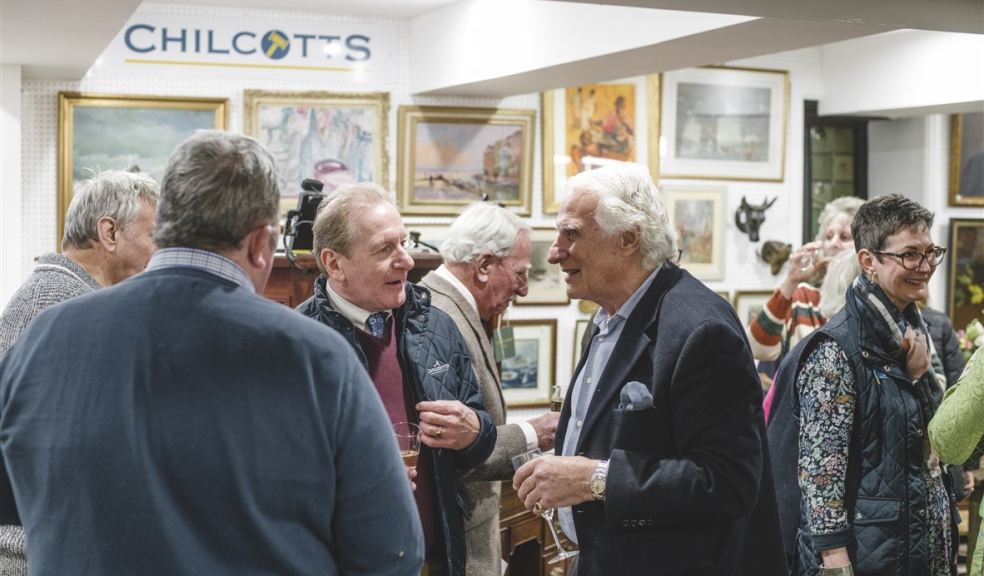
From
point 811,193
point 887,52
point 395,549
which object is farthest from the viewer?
point 811,193

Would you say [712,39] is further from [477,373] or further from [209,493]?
[209,493]

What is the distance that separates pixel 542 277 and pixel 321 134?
1621mm

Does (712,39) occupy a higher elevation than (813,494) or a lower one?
higher

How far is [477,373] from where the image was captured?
134 inches

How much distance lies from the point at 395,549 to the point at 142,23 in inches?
192

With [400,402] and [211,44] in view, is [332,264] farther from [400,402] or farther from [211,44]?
[211,44]

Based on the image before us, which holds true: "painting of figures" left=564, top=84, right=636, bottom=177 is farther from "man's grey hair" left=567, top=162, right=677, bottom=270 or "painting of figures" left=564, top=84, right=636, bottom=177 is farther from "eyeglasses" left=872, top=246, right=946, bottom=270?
"man's grey hair" left=567, top=162, right=677, bottom=270

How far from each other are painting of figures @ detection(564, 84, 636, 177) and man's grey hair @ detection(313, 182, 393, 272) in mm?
4002

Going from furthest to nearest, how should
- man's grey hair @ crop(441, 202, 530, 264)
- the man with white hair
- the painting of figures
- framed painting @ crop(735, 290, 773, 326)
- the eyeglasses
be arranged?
framed painting @ crop(735, 290, 773, 326)
the painting of figures
man's grey hair @ crop(441, 202, 530, 264)
the eyeglasses
the man with white hair

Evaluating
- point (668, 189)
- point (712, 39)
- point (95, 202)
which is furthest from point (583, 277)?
point (668, 189)

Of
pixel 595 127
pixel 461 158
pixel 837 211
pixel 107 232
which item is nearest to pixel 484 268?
pixel 107 232

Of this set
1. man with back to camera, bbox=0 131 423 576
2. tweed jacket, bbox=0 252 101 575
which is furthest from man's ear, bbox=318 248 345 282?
man with back to camera, bbox=0 131 423 576

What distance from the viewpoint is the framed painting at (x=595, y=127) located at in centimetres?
686

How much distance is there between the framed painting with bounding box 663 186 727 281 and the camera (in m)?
7.33
